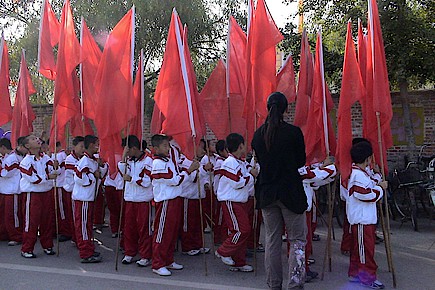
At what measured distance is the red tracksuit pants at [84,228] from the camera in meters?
6.14

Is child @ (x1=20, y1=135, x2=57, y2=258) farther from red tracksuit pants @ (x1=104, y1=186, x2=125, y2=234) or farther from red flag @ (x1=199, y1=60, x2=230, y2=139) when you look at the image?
red flag @ (x1=199, y1=60, x2=230, y2=139)

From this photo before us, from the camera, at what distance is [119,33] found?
6.46 meters

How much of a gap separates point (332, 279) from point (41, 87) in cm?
1124

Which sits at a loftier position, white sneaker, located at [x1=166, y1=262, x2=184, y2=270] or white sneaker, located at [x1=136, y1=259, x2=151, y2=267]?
white sneaker, located at [x1=136, y1=259, x2=151, y2=267]

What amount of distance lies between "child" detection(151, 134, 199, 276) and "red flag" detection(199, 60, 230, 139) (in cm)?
190

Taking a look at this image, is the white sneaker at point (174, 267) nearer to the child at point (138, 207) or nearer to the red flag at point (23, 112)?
the child at point (138, 207)

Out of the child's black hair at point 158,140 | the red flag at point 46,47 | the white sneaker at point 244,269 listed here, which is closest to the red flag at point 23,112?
the red flag at point 46,47

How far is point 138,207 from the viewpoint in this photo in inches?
242

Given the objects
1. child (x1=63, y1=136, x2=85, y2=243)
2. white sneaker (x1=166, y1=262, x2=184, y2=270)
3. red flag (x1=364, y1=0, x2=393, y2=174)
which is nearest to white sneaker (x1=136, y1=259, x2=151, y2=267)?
white sneaker (x1=166, y1=262, x2=184, y2=270)

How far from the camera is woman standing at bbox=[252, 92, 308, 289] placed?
13.6 feet

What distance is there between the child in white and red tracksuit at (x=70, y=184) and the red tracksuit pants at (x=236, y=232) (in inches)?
85.3

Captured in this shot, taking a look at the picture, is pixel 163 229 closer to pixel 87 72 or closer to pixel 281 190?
pixel 281 190

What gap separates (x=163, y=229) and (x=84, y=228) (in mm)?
1105

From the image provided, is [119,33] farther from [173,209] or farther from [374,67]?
[374,67]
